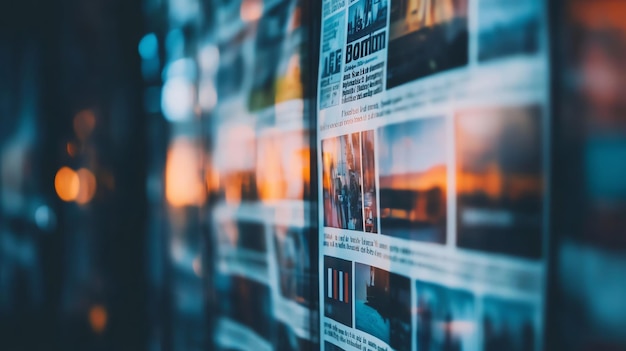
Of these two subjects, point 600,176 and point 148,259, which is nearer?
point 600,176

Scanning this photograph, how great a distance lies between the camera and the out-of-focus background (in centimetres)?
82

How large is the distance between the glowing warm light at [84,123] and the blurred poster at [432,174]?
2.60m

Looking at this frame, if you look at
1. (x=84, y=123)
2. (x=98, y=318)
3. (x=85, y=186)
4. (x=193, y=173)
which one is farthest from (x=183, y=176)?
(x=98, y=318)

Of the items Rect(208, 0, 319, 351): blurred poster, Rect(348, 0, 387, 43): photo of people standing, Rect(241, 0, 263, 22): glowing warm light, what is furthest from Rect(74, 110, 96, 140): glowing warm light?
Rect(348, 0, 387, 43): photo of people standing

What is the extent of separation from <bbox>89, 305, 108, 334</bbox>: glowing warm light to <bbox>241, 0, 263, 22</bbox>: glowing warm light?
2291 mm

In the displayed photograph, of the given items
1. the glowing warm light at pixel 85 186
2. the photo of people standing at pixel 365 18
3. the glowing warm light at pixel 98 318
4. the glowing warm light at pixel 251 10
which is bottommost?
the glowing warm light at pixel 98 318

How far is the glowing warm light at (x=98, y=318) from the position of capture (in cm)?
371

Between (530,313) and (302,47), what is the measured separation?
1026mm

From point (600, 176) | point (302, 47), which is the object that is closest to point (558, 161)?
point (600, 176)

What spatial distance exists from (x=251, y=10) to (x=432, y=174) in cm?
121

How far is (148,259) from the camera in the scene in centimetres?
340

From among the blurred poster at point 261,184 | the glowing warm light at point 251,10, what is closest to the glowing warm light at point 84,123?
the blurred poster at point 261,184

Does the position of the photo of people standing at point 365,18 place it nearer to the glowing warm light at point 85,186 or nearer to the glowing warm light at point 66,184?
the glowing warm light at point 85,186

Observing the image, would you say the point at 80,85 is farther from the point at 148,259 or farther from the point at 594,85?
the point at 594,85
